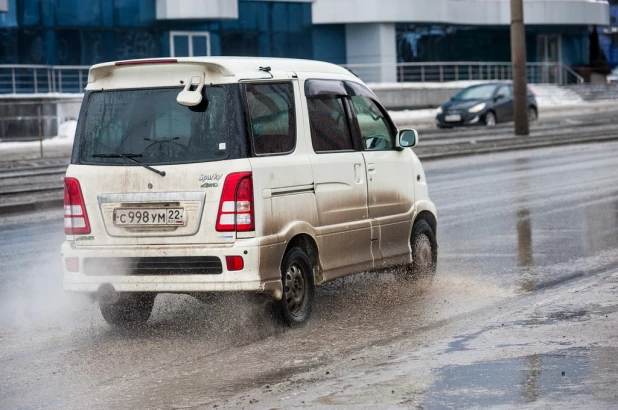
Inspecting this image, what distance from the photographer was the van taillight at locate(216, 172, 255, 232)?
298 inches

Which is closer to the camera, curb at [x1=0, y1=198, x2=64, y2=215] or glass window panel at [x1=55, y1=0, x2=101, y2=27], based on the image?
curb at [x1=0, y1=198, x2=64, y2=215]

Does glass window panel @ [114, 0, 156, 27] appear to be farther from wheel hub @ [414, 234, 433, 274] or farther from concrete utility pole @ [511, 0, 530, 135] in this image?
wheel hub @ [414, 234, 433, 274]

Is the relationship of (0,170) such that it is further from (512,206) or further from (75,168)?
(75,168)

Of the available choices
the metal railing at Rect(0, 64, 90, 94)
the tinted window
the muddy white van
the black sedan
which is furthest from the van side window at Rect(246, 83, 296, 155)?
the metal railing at Rect(0, 64, 90, 94)

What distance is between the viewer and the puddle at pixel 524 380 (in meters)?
5.76

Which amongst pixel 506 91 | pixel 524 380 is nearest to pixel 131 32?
pixel 506 91

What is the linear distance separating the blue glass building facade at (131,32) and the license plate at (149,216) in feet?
136

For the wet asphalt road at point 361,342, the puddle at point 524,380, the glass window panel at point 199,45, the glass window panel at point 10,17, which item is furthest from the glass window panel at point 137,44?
the puddle at point 524,380

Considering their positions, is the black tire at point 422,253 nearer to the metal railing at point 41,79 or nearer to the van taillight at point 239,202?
the van taillight at point 239,202

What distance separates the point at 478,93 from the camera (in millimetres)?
42000

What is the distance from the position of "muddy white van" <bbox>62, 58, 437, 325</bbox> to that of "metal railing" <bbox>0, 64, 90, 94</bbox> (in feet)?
120

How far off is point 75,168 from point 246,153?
1.19 metres

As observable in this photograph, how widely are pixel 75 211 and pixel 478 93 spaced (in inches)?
1373

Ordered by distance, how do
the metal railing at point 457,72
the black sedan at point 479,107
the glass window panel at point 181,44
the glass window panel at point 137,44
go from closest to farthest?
the black sedan at point 479,107, the glass window panel at point 137,44, the glass window panel at point 181,44, the metal railing at point 457,72
